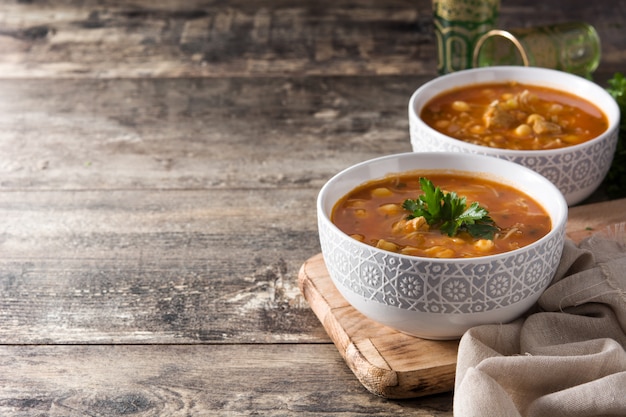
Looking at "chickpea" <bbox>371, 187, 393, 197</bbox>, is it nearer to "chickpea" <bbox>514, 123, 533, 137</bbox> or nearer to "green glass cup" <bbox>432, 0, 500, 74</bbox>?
"chickpea" <bbox>514, 123, 533, 137</bbox>

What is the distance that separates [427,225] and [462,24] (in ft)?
4.12

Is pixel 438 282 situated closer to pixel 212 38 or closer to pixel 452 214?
pixel 452 214

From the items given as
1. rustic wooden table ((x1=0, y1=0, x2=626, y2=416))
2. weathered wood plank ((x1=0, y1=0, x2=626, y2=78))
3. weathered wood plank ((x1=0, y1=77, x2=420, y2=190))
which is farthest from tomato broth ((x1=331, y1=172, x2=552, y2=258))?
weathered wood plank ((x1=0, y1=0, x2=626, y2=78))

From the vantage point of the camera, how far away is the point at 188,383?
5.12 feet

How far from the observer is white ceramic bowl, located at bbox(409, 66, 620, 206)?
189 centimetres

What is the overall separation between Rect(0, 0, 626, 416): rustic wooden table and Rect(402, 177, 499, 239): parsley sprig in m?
0.28

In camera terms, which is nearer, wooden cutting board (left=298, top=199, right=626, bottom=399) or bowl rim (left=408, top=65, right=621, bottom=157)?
wooden cutting board (left=298, top=199, right=626, bottom=399)

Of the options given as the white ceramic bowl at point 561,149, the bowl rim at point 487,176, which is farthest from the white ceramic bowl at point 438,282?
the white ceramic bowl at point 561,149

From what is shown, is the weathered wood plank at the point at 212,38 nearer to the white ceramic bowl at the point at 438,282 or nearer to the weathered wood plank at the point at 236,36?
the weathered wood plank at the point at 236,36

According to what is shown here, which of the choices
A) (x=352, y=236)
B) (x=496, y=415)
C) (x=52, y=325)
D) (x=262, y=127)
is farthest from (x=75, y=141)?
(x=496, y=415)

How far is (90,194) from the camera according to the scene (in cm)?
223

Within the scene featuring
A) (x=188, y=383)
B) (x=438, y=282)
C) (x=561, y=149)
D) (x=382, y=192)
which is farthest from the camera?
(x=561, y=149)

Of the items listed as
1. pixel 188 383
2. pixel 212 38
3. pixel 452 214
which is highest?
pixel 452 214

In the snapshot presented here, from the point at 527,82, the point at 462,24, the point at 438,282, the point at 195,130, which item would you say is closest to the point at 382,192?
the point at 438,282
